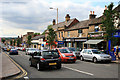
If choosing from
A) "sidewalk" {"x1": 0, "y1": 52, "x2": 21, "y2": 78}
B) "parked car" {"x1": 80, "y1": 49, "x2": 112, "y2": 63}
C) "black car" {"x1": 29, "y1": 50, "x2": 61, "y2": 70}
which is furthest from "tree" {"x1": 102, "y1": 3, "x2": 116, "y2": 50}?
"sidewalk" {"x1": 0, "y1": 52, "x2": 21, "y2": 78}

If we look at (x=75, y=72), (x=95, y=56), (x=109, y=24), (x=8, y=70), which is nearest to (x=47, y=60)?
(x=75, y=72)

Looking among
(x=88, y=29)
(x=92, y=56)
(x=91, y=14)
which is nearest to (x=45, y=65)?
(x=92, y=56)

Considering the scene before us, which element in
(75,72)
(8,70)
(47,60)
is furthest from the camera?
(47,60)

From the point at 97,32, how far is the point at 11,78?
77.0 feet

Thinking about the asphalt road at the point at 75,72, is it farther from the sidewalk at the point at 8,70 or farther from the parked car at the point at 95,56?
the parked car at the point at 95,56

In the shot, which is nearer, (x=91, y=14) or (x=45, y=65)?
(x=45, y=65)

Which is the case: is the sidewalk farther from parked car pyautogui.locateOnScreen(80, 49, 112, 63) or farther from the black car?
parked car pyautogui.locateOnScreen(80, 49, 112, 63)

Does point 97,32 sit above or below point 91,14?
below

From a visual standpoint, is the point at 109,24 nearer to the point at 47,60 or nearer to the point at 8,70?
the point at 47,60

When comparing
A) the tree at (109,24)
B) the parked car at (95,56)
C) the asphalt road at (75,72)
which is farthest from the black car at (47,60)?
the tree at (109,24)

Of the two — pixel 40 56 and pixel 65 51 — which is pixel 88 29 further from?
pixel 40 56

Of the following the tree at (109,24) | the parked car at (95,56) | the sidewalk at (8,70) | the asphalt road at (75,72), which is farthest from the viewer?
the tree at (109,24)

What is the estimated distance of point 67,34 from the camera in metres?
40.6

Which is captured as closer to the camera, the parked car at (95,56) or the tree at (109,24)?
the parked car at (95,56)
